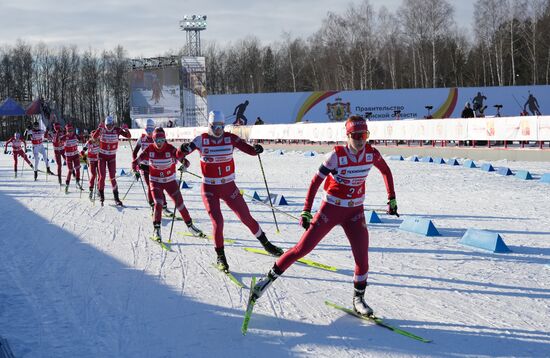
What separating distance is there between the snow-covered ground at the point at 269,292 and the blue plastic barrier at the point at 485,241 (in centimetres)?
17

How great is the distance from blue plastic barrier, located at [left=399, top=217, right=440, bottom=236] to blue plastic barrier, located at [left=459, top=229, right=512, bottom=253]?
2.17 feet

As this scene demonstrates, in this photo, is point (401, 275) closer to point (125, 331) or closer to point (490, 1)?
point (125, 331)

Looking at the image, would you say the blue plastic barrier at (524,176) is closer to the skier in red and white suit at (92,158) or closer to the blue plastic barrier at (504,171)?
the blue plastic barrier at (504,171)

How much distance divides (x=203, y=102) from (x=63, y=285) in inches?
1638

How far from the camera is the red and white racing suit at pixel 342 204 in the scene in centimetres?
474

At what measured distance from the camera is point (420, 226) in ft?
Result: 27.6

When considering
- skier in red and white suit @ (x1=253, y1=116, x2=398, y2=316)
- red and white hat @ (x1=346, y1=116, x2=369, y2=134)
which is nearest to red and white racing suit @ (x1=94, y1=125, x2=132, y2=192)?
skier in red and white suit @ (x1=253, y1=116, x2=398, y2=316)

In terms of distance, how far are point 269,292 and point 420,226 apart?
3.58 metres

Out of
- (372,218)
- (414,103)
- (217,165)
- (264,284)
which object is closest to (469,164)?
(372,218)

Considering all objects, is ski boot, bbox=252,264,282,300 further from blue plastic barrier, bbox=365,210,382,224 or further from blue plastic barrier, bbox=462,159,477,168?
blue plastic barrier, bbox=462,159,477,168

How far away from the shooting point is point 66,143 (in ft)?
51.5

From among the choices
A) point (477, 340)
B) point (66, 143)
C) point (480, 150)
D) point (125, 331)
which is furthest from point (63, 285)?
point (480, 150)

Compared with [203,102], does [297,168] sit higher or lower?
lower

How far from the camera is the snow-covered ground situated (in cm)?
431
